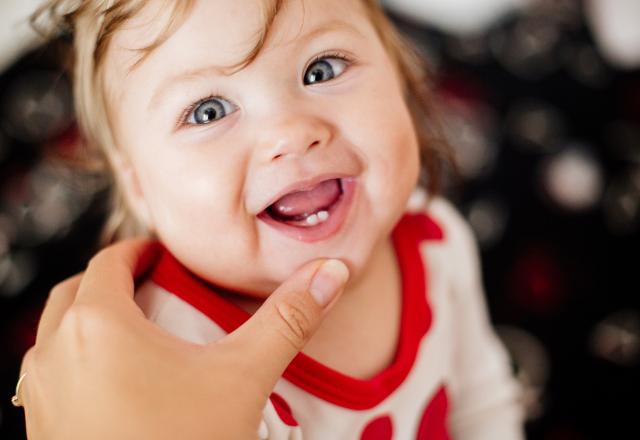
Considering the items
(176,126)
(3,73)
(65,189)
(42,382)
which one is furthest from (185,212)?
(3,73)

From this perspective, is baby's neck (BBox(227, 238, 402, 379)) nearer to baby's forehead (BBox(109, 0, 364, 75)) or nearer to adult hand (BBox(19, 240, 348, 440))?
adult hand (BBox(19, 240, 348, 440))

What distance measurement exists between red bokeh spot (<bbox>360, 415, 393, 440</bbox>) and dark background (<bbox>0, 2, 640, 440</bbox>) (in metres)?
0.48

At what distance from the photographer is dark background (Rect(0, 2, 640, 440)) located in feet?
3.36

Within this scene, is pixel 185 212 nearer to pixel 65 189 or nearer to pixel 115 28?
pixel 115 28

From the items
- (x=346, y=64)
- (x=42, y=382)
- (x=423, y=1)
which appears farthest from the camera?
(x=423, y=1)

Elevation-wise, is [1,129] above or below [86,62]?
below

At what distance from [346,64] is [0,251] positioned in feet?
2.32

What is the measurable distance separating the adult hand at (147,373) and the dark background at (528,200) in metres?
0.54

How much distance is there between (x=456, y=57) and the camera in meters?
1.23

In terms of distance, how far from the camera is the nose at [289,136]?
507mm

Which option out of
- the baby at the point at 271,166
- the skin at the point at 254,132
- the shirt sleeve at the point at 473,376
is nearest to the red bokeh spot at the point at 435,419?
the baby at the point at 271,166

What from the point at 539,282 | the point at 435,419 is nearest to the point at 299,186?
the point at 435,419

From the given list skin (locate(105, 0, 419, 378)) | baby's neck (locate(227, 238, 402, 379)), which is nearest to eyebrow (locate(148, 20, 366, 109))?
skin (locate(105, 0, 419, 378))

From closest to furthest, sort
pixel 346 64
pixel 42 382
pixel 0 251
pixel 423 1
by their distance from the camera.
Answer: pixel 42 382, pixel 346 64, pixel 0 251, pixel 423 1
